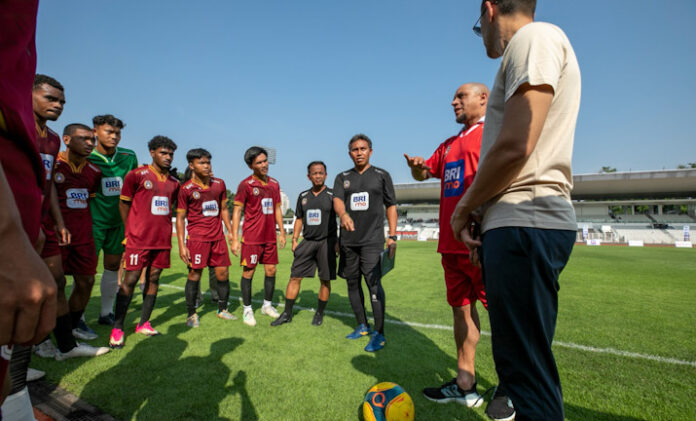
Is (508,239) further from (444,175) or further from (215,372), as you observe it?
(215,372)

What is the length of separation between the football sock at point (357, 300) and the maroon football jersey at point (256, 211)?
1.80 meters

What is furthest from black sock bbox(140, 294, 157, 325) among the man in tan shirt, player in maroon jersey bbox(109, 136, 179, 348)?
the man in tan shirt

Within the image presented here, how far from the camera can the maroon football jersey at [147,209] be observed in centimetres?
431

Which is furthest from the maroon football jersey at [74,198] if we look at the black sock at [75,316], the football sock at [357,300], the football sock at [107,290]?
the football sock at [357,300]

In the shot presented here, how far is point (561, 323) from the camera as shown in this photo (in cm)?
480

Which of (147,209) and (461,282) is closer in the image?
(461,282)

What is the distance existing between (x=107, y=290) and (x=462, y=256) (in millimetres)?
5161

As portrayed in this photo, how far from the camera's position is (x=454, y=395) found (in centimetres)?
263

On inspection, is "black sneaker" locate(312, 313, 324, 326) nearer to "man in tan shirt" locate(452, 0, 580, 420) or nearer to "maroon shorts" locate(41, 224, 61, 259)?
"maroon shorts" locate(41, 224, 61, 259)

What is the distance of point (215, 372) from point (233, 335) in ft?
3.90

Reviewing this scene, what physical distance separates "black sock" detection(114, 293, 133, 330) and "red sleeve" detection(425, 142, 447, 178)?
394 centimetres

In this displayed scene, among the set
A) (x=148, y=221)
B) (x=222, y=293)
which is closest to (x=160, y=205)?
(x=148, y=221)

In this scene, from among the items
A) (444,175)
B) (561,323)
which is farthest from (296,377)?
(561,323)

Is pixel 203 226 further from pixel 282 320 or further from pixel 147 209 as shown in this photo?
pixel 282 320
